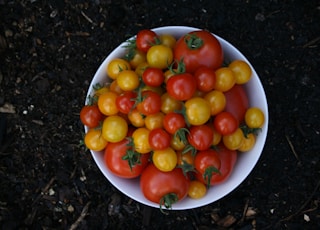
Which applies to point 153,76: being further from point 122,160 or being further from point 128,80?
point 122,160

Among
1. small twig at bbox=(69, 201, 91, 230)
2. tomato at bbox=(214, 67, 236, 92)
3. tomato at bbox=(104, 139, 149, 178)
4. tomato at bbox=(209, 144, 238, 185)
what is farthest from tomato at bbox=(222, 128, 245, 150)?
small twig at bbox=(69, 201, 91, 230)

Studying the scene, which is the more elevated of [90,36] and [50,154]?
[90,36]

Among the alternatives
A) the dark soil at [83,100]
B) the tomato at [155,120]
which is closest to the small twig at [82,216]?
the dark soil at [83,100]

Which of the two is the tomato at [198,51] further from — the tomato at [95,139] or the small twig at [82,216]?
the small twig at [82,216]

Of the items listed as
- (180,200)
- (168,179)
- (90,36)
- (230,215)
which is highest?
(90,36)

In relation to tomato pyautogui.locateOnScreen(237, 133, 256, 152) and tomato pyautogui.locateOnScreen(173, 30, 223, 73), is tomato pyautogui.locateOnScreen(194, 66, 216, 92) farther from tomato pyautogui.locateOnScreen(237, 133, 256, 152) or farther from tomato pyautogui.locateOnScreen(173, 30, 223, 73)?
tomato pyautogui.locateOnScreen(237, 133, 256, 152)

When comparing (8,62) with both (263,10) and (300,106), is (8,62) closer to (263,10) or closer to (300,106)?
(263,10)

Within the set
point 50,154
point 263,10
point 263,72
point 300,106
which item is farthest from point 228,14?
point 50,154
